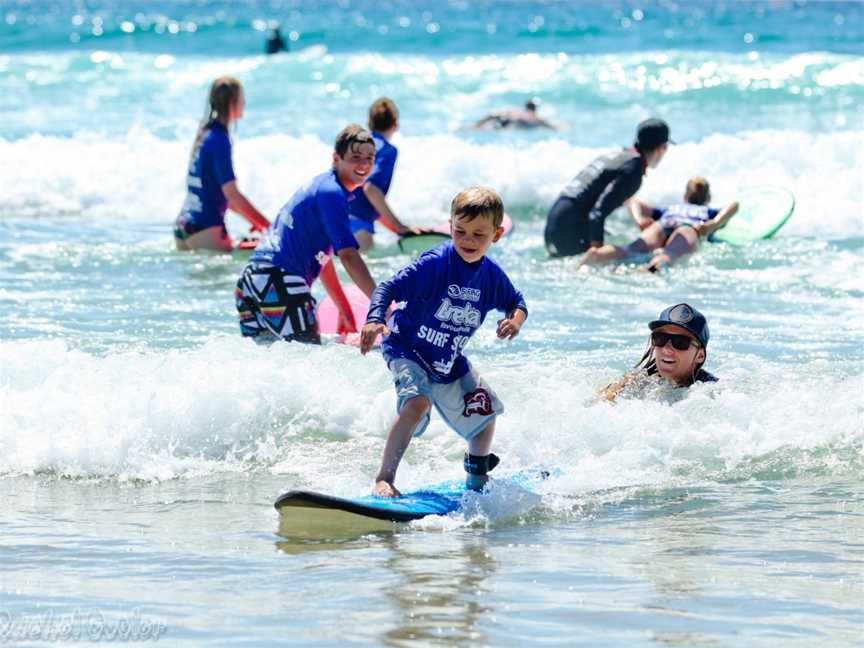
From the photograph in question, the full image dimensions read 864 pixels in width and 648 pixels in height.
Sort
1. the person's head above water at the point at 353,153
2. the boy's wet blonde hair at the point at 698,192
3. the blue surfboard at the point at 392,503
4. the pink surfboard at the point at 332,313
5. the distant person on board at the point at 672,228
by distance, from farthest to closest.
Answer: the boy's wet blonde hair at the point at 698,192
the distant person on board at the point at 672,228
the pink surfboard at the point at 332,313
the person's head above water at the point at 353,153
the blue surfboard at the point at 392,503

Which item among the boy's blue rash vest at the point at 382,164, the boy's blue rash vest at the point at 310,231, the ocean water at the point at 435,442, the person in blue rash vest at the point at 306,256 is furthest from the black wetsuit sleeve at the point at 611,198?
the boy's blue rash vest at the point at 310,231

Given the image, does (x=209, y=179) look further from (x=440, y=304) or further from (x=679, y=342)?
(x=440, y=304)

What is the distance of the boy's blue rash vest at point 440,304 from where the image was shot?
17.6 feet

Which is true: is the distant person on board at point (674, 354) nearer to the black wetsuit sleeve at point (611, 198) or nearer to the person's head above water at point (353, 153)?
the person's head above water at point (353, 153)

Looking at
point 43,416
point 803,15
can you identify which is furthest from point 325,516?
point 803,15

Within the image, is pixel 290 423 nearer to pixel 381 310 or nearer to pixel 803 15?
pixel 381 310

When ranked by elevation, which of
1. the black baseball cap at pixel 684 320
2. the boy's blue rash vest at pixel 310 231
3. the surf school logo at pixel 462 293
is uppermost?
the boy's blue rash vest at pixel 310 231

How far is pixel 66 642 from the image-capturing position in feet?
13.1

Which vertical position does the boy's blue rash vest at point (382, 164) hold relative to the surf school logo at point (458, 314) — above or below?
above

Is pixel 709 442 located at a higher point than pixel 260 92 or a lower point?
lower

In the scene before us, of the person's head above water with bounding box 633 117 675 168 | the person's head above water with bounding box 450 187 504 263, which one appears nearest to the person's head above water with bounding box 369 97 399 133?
the person's head above water with bounding box 633 117 675 168

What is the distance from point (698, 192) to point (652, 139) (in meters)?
1.21

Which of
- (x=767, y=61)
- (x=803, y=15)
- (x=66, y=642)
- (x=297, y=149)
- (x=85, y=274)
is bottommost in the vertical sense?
(x=66, y=642)

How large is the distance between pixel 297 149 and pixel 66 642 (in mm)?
14523
